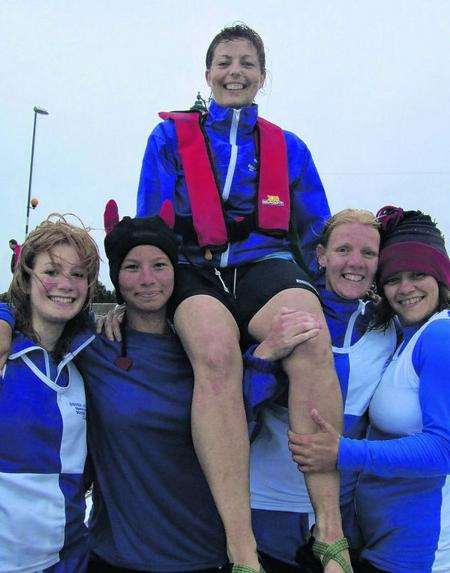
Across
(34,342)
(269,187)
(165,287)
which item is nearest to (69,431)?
(34,342)

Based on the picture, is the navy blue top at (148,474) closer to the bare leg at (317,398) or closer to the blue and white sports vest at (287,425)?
the blue and white sports vest at (287,425)

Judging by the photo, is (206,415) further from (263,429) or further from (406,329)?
(406,329)

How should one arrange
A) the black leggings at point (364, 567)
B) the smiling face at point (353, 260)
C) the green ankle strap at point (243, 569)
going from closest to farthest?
1. the green ankle strap at point (243, 569)
2. the black leggings at point (364, 567)
3. the smiling face at point (353, 260)

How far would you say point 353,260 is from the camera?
95.3 inches

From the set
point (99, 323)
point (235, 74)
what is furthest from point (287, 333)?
point (235, 74)

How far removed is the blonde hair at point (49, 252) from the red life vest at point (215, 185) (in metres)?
0.49

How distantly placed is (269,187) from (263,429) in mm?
1075

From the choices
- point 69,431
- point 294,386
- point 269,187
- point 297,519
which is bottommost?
point 297,519

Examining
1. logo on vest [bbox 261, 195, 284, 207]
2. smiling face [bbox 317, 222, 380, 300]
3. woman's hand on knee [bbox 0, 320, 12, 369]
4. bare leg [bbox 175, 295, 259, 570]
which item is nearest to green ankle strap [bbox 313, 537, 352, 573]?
bare leg [bbox 175, 295, 259, 570]

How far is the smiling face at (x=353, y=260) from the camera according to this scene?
7.97 feet

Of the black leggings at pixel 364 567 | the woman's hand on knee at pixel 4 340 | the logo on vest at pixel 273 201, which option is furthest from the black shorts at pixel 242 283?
the black leggings at pixel 364 567

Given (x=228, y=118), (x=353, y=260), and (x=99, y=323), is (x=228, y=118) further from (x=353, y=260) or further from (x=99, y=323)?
(x=99, y=323)

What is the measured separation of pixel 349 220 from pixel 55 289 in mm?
1260

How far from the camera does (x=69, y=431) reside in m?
2.11
